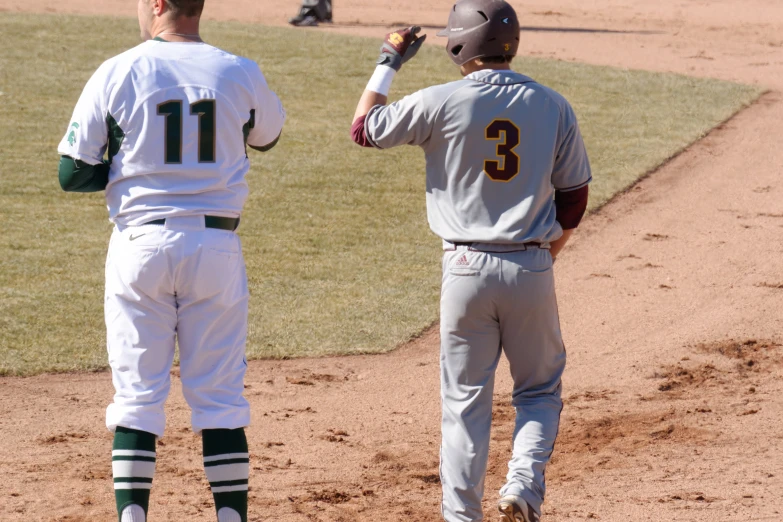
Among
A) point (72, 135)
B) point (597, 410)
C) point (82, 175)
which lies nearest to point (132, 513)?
point (82, 175)

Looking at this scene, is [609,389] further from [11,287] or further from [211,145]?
[11,287]

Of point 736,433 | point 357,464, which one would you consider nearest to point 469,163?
point 357,464

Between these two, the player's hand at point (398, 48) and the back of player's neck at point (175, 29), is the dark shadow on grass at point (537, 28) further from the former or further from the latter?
the back of player's neck at point (175, 29)

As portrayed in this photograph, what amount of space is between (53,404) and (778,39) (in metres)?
13.1

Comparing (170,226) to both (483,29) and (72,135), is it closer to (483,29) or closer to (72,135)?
(72,135)

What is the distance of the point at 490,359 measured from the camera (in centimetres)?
351

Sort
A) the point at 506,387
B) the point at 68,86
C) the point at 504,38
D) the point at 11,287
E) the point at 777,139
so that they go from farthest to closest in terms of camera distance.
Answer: the point at 68,86 → the point at 777,139 → the point at 11,287 → the point at 506,387 → the point at 504,38

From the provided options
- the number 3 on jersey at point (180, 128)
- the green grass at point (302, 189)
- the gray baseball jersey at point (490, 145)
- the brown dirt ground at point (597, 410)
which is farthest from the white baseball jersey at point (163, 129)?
the green grass at point (302, 189)

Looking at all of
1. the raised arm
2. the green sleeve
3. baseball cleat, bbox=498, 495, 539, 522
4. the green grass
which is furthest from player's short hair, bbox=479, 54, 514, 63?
the green grass

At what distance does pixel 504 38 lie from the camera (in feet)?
11.5

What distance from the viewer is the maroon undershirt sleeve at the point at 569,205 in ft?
11.8

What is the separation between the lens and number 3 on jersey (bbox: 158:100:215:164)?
3184mm

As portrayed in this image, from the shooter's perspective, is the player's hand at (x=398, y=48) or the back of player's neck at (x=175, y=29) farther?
the player's hand at (x=398, y=48)

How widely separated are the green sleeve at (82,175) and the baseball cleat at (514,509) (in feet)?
5.36
